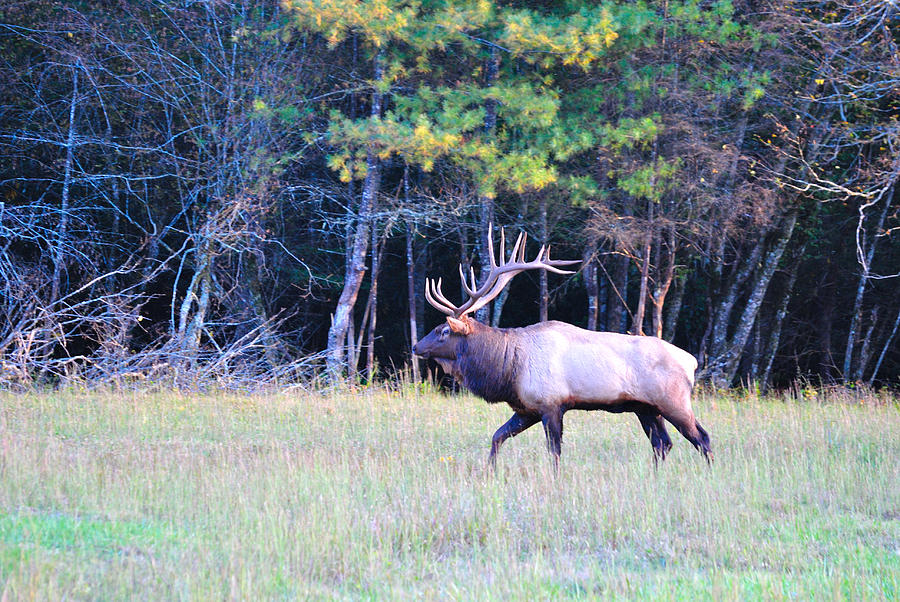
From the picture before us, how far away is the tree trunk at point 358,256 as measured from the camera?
47.3 ft

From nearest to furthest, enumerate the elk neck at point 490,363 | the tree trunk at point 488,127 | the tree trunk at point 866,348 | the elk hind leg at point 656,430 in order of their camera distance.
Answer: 1. the elk neck at point 490,363
2. the elk hind leg at point 656,430
3. the tree trunk at point 488,127
4. the tree trunk at point 866,348

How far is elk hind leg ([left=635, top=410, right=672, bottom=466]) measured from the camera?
8906 mm

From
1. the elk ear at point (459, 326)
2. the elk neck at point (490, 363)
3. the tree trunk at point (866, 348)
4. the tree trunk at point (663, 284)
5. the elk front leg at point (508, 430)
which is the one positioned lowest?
the tree trunk at point (866, 348)

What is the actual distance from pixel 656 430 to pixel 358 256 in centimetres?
720

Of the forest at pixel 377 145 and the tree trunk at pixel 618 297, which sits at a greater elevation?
the forest at pixel 377 145

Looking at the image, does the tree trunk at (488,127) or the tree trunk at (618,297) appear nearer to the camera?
the tree trunk at (488,127)

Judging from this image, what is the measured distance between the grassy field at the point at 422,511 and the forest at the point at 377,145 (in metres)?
4.06

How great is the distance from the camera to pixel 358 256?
49.2ft

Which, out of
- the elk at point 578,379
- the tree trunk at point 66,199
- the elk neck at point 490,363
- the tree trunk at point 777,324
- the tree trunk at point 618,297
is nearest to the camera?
the elk at point 578,379

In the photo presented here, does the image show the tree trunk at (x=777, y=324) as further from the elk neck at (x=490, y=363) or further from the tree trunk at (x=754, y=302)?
the elk neck at (x=490, y=363)

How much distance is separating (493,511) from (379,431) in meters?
3.80

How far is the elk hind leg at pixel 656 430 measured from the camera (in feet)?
29.2

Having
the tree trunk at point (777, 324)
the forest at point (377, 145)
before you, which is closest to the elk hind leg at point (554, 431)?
the forest at point (377, 145)

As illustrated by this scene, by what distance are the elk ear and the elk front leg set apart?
1.06m
